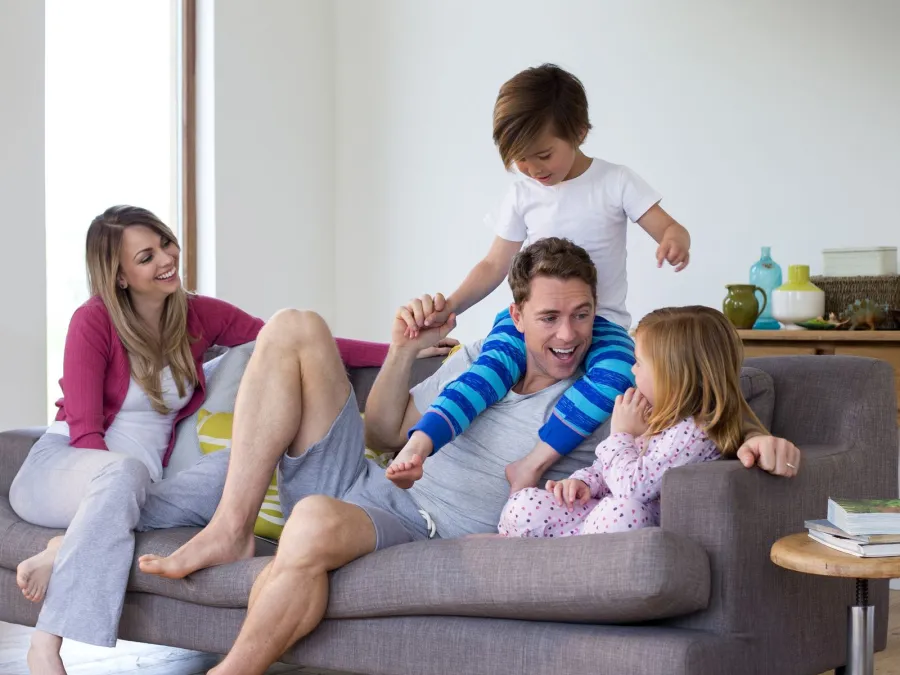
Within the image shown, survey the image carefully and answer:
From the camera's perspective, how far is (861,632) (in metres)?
1.85

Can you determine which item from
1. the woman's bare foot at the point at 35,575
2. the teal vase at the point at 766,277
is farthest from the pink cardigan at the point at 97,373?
the teal vase at the point at 766,277

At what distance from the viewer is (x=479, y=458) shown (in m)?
2.47

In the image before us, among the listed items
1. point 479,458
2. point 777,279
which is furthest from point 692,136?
point 479,458

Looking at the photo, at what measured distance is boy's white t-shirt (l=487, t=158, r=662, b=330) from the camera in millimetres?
2652

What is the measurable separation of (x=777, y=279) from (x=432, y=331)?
67.0 inches

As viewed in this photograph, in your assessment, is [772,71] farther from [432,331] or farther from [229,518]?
[229,518]

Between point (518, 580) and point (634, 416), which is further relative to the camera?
point (634, 416)

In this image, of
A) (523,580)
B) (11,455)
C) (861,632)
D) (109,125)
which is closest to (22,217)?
(109,125)

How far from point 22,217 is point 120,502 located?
2267 millimetres

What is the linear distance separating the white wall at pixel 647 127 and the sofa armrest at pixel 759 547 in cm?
214

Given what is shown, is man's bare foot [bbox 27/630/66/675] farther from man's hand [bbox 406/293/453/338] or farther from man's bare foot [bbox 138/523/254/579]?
man's hand [bbox 406/293/453/338]

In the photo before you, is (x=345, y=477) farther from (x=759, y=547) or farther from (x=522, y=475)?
(x=759, y=547)

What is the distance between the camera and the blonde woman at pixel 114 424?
2.34 metres

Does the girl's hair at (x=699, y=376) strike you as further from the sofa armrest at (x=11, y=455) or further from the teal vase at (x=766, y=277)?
the teal vase at (x=766, y=277)
